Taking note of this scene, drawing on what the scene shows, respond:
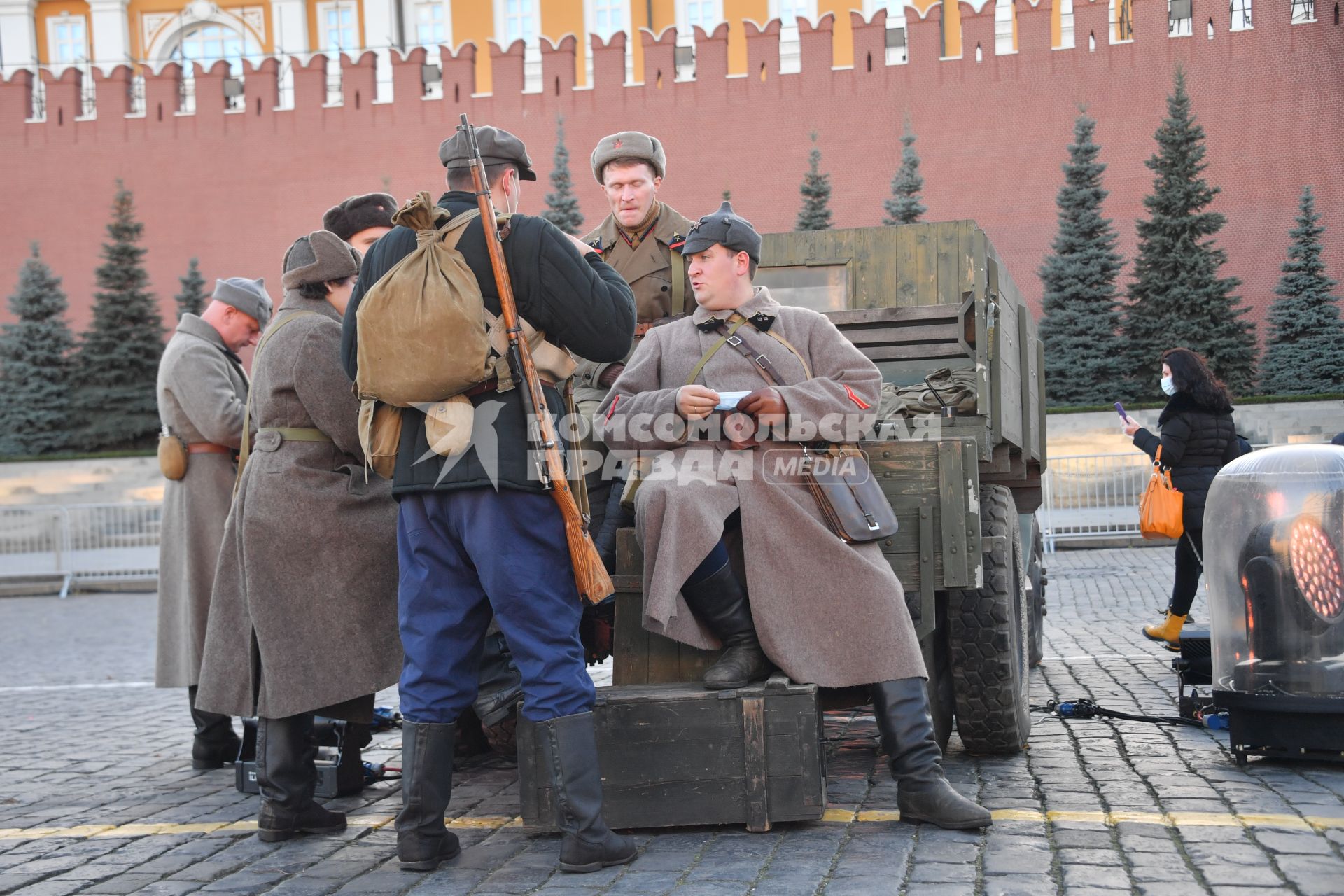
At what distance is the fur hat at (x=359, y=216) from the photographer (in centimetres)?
495

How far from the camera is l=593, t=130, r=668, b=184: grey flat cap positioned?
5520 mm

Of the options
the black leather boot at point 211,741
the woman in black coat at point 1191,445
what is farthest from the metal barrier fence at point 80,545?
the woman in black coat at point 1191,445

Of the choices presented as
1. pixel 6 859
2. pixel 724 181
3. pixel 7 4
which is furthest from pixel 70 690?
pixel 7 4

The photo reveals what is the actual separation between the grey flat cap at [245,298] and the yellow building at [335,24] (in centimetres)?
3132

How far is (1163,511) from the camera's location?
868 cm

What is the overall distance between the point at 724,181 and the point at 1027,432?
23943 millimetres

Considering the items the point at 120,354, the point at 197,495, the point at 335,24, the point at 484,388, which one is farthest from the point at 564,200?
the point at 484,388

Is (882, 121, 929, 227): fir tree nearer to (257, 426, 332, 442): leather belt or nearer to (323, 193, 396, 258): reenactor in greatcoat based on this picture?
(323, 193, 396, 258): reenactor in greatcoat

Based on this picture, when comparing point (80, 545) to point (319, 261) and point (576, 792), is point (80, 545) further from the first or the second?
point (576, 792)

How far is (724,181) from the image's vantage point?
30.2 m

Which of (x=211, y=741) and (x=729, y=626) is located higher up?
(x=729, y=626)

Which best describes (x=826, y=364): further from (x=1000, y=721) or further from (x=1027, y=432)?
(x=1027, y=432)

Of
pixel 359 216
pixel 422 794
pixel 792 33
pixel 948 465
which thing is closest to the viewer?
pixel 422 794

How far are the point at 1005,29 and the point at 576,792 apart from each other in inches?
1142
